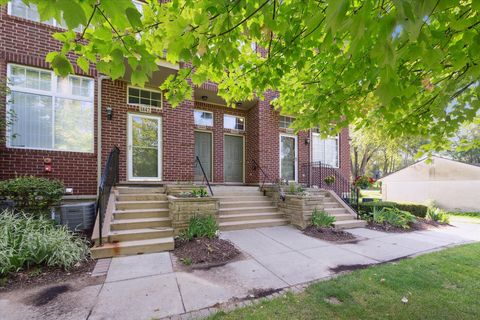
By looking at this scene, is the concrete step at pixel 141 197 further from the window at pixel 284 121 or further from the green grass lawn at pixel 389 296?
the window at pixel 284 121

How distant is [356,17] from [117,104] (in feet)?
24.5

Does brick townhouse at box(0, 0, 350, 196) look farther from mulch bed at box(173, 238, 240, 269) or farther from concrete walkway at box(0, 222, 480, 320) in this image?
concrete walkway at box(0, 222, 480, 320)

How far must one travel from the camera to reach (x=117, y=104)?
7.32 m

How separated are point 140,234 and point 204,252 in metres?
1.48

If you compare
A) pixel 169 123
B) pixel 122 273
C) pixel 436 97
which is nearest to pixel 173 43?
pixel 122 273

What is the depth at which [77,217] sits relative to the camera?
5465 mm

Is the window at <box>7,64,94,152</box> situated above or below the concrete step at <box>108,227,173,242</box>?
above

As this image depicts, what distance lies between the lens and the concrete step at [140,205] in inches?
226

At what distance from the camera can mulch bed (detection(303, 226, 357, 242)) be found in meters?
5.92

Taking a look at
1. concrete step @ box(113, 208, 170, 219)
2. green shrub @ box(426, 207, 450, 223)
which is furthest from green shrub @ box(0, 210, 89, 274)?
green shrub @ box(426, 207, 450, 223)

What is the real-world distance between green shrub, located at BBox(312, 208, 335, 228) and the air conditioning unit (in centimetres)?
577

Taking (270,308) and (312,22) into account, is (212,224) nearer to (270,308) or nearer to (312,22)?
(270,308)

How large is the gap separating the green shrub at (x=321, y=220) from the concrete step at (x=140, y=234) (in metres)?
3.97

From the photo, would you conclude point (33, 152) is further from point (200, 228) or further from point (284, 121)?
point (284, 121)
